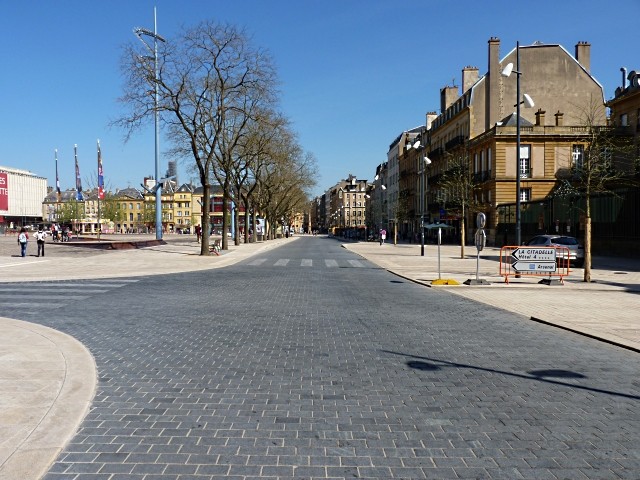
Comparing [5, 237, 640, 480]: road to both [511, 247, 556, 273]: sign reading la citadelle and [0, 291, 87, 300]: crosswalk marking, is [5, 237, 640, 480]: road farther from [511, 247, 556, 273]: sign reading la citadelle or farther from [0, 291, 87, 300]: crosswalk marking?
[511, 247, 556, 273]: sign reading la citadelle

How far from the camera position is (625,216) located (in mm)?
27828

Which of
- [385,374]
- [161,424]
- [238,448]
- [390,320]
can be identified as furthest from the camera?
[390,320]

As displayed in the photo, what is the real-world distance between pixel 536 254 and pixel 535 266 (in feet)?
1.24

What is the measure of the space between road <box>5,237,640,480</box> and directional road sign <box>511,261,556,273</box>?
24.0ft

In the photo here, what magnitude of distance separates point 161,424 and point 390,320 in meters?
5.79

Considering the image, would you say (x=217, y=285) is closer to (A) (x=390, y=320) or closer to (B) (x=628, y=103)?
(A) (x=390, y=320)

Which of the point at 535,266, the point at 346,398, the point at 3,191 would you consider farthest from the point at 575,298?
the point at 3,191

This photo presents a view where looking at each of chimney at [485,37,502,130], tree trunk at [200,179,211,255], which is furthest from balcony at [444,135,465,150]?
tree trunk at [200,179,211,255]

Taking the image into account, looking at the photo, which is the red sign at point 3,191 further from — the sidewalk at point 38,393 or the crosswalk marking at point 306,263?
the sidewalk at point 38,393

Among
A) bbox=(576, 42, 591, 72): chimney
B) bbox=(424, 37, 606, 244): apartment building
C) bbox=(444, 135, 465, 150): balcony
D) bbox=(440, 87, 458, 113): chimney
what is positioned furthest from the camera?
bbox=(440, 87, 458, 113): chimney

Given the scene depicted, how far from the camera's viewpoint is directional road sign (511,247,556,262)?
17125mm

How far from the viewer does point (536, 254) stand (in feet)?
56.2

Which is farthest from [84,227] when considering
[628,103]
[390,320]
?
[390,320]

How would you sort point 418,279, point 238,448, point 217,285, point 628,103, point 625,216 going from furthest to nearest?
point 628,103, point 625,216, point 418,279, point 217,285, point 238,448
